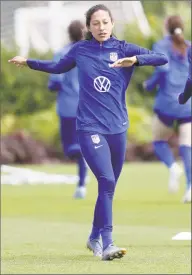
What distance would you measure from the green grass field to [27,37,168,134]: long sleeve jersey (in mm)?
981

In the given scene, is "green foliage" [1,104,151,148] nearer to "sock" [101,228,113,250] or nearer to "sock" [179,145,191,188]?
"sock" [179,145,191,188]

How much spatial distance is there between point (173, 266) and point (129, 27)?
28.3 meters

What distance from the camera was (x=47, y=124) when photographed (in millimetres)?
29609

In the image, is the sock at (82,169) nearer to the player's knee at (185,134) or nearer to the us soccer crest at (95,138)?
the player's knee at (185,134)

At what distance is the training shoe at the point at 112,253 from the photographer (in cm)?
811

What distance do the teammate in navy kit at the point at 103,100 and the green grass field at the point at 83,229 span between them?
1.77 ft

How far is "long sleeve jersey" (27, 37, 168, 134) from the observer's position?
8.69 metres

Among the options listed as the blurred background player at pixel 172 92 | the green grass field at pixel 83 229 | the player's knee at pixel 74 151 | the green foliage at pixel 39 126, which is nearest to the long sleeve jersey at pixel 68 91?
the player's knee at pixel 74 151

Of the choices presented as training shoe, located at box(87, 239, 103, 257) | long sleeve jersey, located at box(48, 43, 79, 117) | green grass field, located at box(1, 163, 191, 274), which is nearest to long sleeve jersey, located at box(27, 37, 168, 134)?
training shoe, located at box(87, 239, 103, 257)

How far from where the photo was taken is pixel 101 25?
8703mm

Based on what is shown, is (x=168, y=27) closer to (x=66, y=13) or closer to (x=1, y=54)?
(x=1, y=54)

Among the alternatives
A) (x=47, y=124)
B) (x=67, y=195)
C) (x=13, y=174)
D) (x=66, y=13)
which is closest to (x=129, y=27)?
(x=66, y=13)

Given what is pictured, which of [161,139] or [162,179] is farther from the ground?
[161,139]

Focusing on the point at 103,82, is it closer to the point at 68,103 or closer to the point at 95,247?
the point at 95,247
